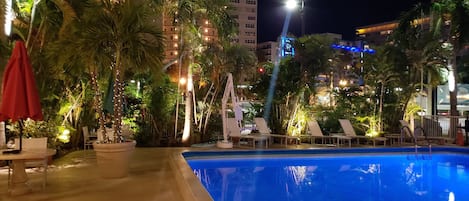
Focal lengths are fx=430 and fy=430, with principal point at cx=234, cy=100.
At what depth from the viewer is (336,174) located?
9578mm

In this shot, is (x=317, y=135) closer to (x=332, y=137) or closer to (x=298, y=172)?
(x=332, y=137)

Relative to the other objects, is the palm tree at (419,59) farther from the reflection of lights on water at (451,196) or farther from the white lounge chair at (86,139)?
the white lounge chair at (86,139)

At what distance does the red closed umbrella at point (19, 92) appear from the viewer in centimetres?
557

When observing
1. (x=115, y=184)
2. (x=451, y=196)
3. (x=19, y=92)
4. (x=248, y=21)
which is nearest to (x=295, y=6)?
(x=451, y=196)

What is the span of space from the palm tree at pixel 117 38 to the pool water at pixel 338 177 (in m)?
Result: 2.65

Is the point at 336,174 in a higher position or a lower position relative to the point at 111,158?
lower

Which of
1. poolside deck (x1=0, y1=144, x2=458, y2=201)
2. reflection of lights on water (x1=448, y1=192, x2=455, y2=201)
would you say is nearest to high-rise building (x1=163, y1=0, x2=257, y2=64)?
poolside deck (x1=0, y1=144, x2=458, y2=201)

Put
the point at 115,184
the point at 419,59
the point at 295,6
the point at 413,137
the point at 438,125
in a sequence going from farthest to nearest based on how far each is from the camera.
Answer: the point at 295,6, the point at 438,125, the point at 419,59, the point at 413,137, the point at 115,184

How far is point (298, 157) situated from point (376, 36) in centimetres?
7886

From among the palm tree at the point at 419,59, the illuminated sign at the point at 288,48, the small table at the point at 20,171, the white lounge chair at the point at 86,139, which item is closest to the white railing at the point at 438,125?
the palm tree at the point at 419,59

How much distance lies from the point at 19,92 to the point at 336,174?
668 centimetres

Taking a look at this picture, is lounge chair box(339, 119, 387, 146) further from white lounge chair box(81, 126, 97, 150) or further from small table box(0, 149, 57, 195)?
small table box(0, 149, 57, 195)

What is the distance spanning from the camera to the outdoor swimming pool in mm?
7648

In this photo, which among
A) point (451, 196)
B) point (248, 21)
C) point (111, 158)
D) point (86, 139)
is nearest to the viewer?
point (111, 158)
